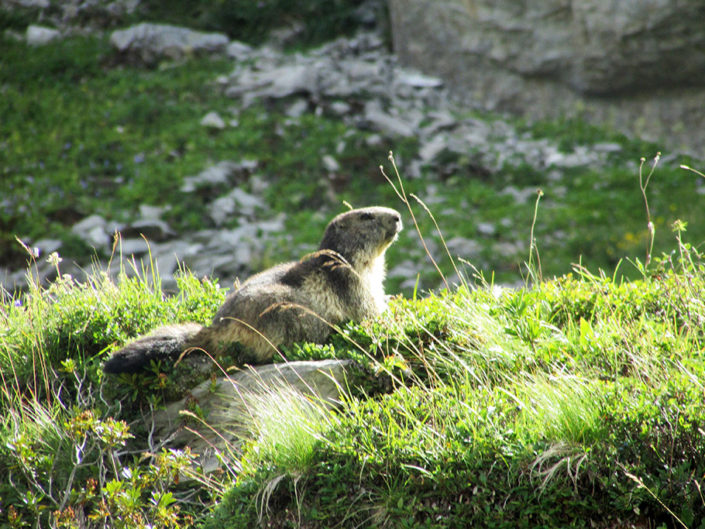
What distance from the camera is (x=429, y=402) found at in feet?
16.4

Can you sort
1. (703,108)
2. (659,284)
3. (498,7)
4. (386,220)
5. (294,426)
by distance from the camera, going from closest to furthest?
(294,426), (659,284), (386,220), (703,108), (498,7)

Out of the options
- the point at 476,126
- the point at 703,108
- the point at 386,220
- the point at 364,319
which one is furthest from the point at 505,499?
the point at 703,108

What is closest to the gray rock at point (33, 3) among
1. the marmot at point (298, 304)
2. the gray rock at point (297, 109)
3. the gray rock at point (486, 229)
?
the gray rock at point (297, 109)

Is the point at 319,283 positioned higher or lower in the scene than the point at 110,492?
Answer: higher

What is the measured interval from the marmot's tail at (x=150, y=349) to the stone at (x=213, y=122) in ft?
39.9

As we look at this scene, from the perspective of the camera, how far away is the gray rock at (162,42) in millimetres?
20312

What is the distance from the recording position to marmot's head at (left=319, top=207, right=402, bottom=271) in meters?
7.05

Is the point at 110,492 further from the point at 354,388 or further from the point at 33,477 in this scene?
the point at 354,388

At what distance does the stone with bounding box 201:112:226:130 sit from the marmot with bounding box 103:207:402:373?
11.3 m

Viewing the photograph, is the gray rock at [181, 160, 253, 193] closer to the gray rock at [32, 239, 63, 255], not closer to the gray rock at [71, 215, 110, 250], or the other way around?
the gray rock at [71, 215, 110, 250]

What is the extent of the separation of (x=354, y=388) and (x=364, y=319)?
3.01 feet

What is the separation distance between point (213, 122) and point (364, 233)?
11.7 meters

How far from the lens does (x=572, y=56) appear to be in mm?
18922

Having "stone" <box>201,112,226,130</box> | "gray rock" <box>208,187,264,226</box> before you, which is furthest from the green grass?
"stone" <box>201,112,226,130</box>
